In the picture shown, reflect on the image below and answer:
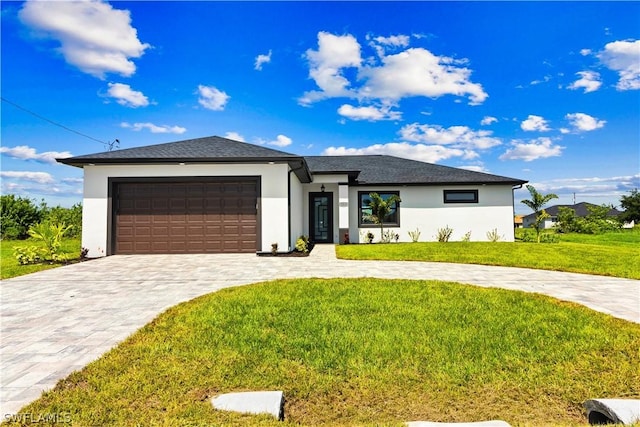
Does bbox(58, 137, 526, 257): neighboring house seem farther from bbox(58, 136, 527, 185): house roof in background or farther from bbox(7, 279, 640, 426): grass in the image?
bbox(7, 279, 640, 426): grass

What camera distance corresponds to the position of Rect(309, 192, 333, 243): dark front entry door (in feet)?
53.2

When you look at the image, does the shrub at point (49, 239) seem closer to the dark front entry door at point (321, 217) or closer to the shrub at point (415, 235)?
the dark front entry door at point (321, 217)

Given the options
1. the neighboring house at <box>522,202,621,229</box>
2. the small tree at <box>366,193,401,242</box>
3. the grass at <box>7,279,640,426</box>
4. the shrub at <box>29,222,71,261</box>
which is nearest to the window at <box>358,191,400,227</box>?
the small tree at <box>366,193,401,242</box>

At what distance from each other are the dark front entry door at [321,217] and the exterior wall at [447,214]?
1.05 meters

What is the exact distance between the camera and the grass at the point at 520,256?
899cm

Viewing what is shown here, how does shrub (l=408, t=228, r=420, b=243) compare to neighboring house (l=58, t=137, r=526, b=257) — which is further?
shrub (l=408, t=228, r=420, b=243)

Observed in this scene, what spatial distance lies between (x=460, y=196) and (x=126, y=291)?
14.6m

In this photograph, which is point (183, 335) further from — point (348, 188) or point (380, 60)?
point (380, 60)

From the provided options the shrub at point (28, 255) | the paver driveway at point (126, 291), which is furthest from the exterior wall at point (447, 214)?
the shrub at point (28, 255)

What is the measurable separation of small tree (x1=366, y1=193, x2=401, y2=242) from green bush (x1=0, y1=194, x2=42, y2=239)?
17.4 m

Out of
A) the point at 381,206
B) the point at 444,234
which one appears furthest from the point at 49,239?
the point at 444,234

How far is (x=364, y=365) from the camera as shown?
3162mm

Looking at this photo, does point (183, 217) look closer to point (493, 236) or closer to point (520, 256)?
point (520, 256)

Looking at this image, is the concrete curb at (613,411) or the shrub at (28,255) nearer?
the concrete curb at (613,411)
